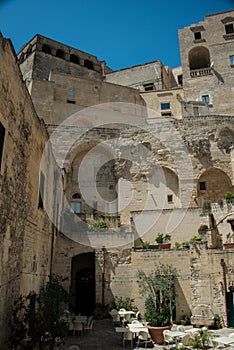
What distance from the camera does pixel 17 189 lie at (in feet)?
27.4

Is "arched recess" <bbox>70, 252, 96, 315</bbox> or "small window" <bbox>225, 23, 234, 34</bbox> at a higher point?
"small window" <bbox>225, 23, 234, 34</bbox>

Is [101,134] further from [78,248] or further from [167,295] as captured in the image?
[167,295]

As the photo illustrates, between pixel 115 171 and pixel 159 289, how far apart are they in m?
11.1

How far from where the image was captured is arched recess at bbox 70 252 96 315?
1736 centimetres

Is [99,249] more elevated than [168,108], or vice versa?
[168,108]

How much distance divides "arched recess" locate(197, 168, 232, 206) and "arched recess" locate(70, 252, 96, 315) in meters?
9.85

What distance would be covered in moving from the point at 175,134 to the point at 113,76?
16.6 metres

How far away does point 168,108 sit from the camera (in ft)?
98.8

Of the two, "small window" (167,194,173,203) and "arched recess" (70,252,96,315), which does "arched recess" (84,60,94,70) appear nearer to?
→ "small window" (167,194,173,203)

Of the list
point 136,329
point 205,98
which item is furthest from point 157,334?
point 205,98

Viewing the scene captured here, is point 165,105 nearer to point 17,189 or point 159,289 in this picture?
point 159,289

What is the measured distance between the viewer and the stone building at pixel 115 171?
903 cm

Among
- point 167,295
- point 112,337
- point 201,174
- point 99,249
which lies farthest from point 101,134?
point 112,337

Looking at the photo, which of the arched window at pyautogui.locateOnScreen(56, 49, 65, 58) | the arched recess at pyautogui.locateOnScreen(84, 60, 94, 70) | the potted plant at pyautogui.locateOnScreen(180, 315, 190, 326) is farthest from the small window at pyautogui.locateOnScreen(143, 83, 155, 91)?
the potted plant at pyautogui.locateOnScreen(180, 315, 190, 326)
